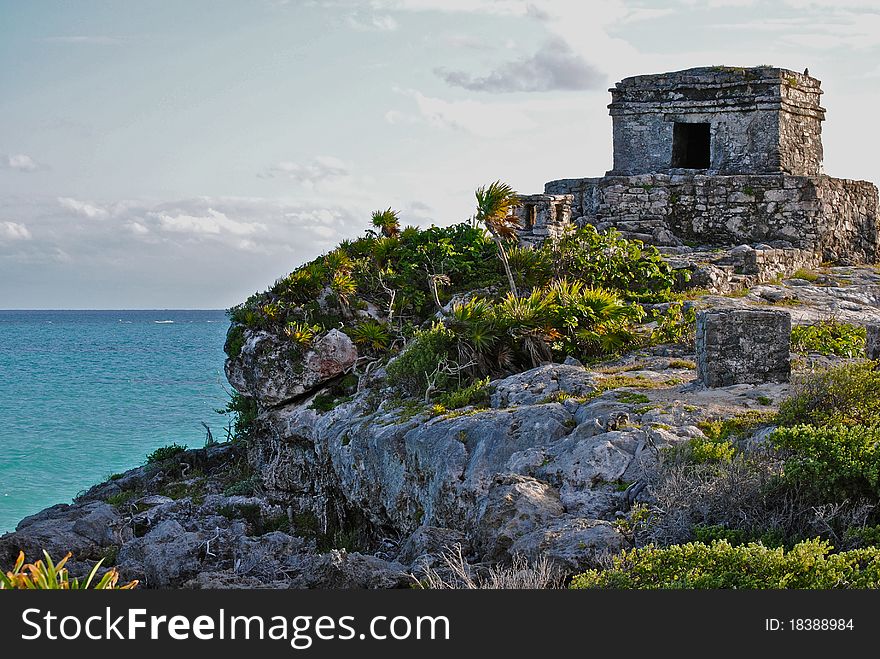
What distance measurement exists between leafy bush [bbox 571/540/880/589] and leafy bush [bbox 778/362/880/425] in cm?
233

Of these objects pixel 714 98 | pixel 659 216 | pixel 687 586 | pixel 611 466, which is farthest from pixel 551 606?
pixel 714 98

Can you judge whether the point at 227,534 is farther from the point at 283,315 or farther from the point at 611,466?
the point at 283,315

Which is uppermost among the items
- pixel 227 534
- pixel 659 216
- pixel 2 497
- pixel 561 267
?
pixel 659 216

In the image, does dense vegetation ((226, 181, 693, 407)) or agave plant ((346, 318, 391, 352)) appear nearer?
dense vegetation ((226, 181, 693, 407))

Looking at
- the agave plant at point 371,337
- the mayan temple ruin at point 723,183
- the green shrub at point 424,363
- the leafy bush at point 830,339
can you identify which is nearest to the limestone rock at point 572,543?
the green shrub at point 424,363

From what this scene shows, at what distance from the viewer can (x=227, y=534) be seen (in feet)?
28.1

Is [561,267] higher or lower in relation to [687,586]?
higher

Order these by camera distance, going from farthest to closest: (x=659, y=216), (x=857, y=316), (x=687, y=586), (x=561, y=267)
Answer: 1. (x=659, y=216)
2. (x=561, y=267)
3. (x=857, y=316)
4. (x=687, y=586)

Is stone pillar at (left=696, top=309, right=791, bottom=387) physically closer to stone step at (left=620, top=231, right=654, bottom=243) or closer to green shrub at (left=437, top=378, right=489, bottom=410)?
green shrub at (left=437, top=378, right=489, bottom=410)

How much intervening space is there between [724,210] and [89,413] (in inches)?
1122

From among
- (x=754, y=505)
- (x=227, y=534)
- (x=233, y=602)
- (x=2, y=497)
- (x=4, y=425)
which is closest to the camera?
(x=233, y=602)

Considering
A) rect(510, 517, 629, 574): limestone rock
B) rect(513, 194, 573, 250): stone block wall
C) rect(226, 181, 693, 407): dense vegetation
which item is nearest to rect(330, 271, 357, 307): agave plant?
rect(226, 181, 693, 407): dense vegetation

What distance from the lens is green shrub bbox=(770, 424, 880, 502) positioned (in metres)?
6.34

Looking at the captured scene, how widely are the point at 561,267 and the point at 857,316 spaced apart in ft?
12.9
